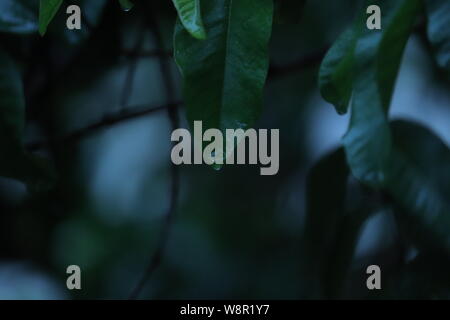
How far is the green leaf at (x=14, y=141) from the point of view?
79 cm

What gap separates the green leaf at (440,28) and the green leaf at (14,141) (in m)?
0.40

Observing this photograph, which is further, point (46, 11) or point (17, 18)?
point (17, 18)

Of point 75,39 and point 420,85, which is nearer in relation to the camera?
point 75,39

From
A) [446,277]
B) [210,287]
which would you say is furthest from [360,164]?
[210,287]

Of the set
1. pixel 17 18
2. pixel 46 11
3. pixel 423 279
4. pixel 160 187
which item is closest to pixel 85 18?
pixel 17 18

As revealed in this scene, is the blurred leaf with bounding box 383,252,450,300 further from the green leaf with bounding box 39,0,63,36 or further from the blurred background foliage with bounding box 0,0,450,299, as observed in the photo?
the green leaf with bounding box 39,0,63,36

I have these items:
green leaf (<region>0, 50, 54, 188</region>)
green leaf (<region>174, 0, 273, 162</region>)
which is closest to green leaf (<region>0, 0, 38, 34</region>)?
green leaf (<region>0, 50, 54, 188</region>)

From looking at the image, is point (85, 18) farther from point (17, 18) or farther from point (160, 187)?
point (160, 187)

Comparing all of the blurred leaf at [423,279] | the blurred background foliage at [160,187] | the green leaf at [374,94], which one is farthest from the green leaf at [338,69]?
the blurred background foliage at [160,187]

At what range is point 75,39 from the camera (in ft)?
3.01

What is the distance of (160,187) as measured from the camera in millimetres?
2088

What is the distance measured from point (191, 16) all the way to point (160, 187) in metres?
1.47
